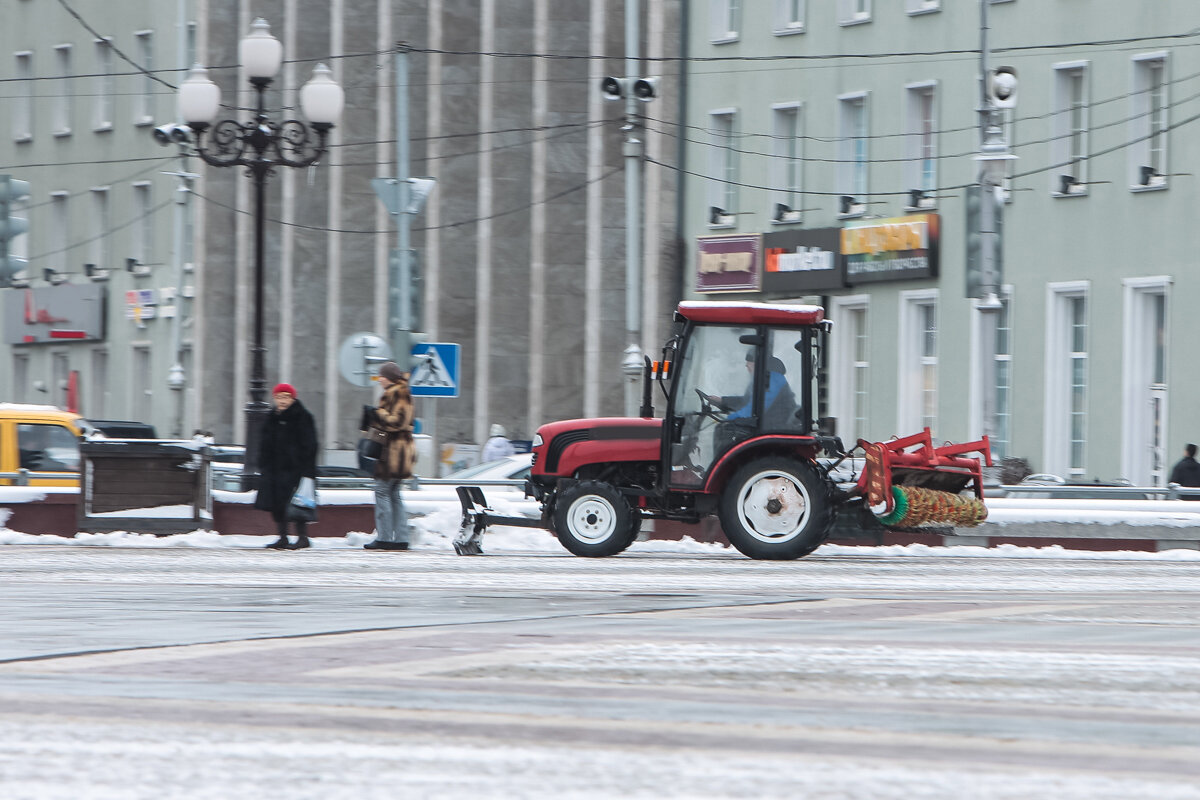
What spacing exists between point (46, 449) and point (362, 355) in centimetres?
345

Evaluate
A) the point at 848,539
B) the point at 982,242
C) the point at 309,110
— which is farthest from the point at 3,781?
the point at 982,242

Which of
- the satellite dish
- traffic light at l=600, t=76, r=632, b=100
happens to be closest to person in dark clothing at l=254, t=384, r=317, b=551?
the satellite dish

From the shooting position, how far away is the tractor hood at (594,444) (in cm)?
2094

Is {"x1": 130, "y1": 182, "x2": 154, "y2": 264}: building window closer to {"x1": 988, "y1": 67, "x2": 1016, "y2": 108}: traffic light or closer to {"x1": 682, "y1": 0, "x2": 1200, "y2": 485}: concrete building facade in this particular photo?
{"x1": 682, "y1": 0, "x2": 1200, "y2": 485}: concrete building facade

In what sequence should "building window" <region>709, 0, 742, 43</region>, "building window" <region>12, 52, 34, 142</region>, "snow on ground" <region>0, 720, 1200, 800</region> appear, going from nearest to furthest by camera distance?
"snow on ground" <region>0, 720, 1200, 800</region>, "building window" <region>709, 0, 742, 43</region>, "building window" <region>12, 52, 34, 142</region>

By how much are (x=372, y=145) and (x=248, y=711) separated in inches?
1806

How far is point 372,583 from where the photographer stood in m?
15.8

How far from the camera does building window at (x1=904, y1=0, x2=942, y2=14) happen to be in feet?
132

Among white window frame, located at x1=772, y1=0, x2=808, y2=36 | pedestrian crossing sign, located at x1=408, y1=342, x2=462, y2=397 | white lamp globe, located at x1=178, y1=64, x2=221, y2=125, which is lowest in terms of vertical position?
pedestrian crossing sign, located at x1=408, y1=342, x2=462, y2=397

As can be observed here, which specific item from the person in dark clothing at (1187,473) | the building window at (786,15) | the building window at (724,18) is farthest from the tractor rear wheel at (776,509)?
the building window at (724,18)

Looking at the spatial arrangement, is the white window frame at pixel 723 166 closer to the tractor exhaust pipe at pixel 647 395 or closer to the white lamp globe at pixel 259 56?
the white lamp globe at pixel 259 56

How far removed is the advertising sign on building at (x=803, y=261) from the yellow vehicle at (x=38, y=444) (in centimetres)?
2014

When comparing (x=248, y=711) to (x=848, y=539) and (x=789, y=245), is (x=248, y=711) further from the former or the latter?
(x=789, y=245)

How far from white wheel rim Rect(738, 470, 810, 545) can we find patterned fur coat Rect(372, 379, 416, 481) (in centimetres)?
332
